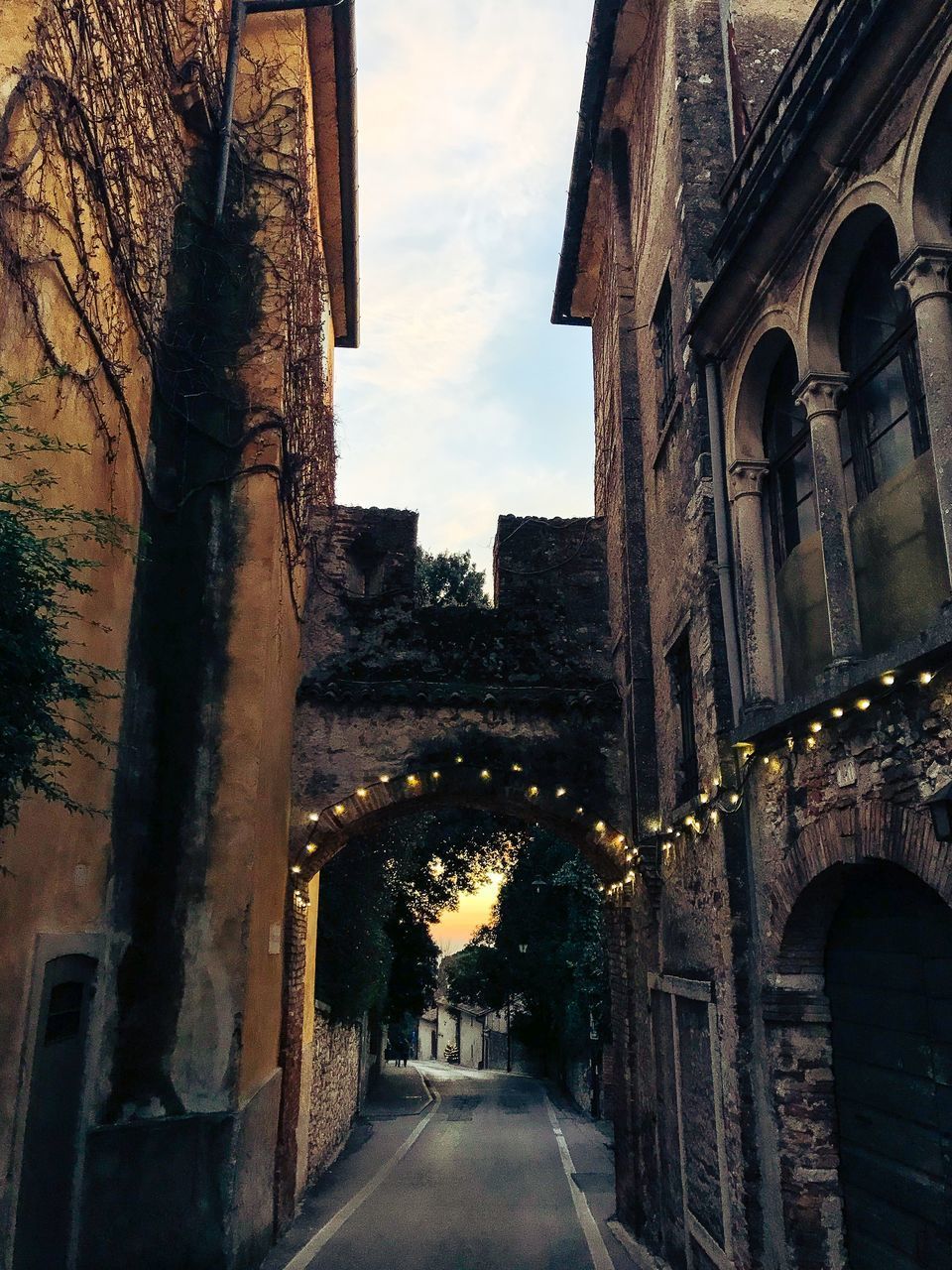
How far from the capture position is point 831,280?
5.52m

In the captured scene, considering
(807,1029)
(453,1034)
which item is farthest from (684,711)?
(453,1034)

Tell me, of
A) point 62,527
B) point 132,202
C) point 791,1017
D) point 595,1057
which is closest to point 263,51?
point 132,202

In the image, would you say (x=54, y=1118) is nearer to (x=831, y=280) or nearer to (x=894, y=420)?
(x=894, y=420)

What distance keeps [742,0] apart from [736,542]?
541 centimetres

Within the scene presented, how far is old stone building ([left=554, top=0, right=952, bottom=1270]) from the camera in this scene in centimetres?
441

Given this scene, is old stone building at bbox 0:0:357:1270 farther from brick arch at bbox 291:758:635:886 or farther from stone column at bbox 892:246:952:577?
stone column at bbox 892:246:952:577

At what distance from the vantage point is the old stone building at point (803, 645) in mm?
4410

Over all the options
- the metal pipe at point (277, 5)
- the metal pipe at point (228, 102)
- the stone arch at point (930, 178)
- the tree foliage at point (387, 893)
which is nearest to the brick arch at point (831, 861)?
the stone arch at point (930, 178)

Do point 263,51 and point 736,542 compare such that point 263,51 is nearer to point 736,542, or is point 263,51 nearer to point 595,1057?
point 736,542

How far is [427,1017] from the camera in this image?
178ft

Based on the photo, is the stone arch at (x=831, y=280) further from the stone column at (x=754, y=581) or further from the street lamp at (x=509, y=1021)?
the street lamp at (x=509, y=1021)

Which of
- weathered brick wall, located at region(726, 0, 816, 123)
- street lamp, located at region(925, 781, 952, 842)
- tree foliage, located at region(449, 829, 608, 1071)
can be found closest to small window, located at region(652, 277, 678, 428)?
weathered brick wall, located at region(726, 0, 816, 123)

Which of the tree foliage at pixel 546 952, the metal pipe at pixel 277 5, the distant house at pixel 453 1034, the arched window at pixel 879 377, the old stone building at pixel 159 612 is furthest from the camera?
the distant house at pixel 453 1034

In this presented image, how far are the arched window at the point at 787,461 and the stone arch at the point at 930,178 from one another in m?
1.57
